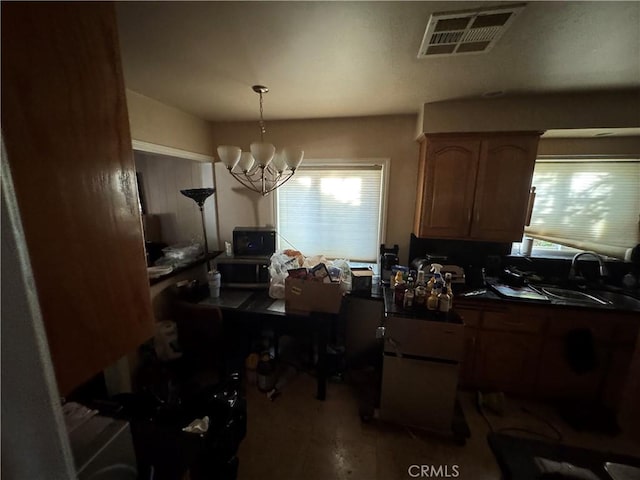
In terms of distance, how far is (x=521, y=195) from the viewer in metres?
2.00

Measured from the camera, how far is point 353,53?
1.29m

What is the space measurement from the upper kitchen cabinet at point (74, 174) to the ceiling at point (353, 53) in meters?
0.82

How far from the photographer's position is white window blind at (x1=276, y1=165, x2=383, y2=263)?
8.49ft

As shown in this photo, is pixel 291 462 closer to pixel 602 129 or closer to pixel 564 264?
pixel 564 264

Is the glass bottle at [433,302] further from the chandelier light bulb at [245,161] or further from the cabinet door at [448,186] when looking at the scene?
the chandelier light bulb at [245,161]

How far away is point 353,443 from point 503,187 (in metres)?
2.20

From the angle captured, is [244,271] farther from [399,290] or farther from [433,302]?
[433,302]

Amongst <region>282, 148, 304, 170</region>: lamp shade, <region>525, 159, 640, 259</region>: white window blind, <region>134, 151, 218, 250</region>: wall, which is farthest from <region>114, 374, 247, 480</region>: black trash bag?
<region>525, 159, 640, 259</region>: white window blind

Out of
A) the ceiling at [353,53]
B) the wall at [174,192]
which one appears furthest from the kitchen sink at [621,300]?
the wall at [174,192]

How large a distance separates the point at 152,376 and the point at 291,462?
123cm

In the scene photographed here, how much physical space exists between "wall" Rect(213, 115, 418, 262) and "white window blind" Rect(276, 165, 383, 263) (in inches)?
5.5

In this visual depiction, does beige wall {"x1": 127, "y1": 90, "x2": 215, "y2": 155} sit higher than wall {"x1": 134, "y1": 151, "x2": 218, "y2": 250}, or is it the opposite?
beige wall {"x1": 127, "y1": 90, "x2": 215, "y2": 155}

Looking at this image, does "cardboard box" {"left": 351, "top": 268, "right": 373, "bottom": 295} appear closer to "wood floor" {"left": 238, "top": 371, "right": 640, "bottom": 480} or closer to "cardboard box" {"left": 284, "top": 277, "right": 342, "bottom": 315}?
"cardboard box" {"left": 284, "top": 277, "right": 342, "bottom": 315}

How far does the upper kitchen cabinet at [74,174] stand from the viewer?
1.09 feet
